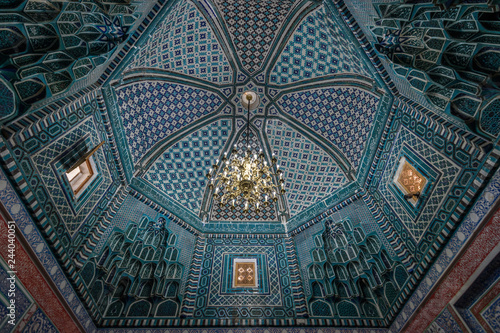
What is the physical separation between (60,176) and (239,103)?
236 inches

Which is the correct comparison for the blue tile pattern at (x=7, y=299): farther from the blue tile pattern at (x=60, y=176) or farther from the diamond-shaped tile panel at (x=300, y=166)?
the diamond-shaped tile panel at (x=300, y=166)

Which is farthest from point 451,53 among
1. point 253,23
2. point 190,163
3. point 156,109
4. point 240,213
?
point 190,163

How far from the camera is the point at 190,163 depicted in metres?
9.48

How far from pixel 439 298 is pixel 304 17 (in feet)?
24.5

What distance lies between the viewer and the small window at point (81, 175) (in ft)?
19.2

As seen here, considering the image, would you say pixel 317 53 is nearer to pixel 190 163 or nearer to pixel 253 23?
pixel 253 23

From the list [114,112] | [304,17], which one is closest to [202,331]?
[114,112]

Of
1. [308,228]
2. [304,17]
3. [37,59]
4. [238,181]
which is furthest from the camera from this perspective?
[308,228]

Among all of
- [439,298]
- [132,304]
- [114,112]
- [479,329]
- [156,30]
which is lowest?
[479,329]

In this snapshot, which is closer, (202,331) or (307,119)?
(202,331)

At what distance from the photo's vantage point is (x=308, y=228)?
8.83 metres

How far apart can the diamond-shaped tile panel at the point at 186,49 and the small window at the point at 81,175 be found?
2679mm

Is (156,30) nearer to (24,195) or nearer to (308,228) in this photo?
(24,195)

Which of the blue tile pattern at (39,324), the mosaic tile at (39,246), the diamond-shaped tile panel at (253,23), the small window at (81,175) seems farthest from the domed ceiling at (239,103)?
the blue tile pattern at (39,324)
